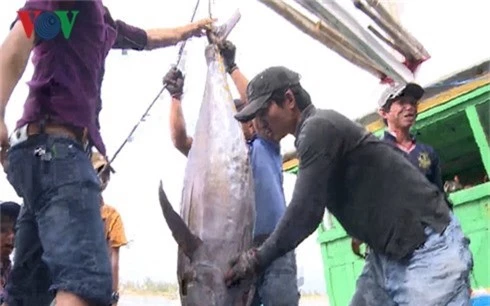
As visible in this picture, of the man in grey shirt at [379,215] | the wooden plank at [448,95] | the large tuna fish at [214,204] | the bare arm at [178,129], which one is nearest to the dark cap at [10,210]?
the bare arm at [178,129]

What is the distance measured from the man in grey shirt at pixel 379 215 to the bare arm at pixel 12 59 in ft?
3.41

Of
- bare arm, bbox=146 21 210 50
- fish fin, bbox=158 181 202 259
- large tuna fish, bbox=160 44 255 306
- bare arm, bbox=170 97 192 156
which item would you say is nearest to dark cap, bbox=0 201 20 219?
bare arm, bbox=170 97 192 156

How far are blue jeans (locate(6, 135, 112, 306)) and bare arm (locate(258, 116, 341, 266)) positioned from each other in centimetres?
65

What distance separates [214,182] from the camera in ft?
9.44

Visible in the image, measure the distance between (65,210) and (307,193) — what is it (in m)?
0.89

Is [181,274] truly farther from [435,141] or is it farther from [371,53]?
[371,53]

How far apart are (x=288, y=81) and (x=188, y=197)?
0.70 meters

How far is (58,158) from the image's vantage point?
6.95 feet

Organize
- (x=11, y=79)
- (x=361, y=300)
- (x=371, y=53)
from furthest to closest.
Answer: (x=371, y=53) < (x=361, y=300) < (x=11, y=79)

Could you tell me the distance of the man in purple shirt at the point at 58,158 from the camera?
202cm

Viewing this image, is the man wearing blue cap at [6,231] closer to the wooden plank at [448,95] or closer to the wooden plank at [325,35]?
the wooden plank at [448,95]

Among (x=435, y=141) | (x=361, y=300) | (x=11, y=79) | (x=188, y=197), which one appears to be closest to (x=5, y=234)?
(x=188, y=197)

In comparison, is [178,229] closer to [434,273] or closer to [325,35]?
[434,273]

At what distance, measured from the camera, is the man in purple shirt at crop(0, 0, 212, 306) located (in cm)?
202
